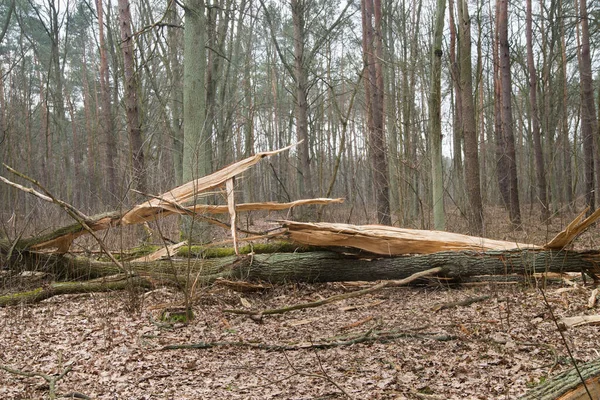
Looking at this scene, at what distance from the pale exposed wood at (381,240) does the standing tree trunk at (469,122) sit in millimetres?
2884

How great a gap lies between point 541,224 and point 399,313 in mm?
9023

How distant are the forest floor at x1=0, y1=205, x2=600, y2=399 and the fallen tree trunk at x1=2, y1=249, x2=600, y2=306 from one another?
27 centimetres

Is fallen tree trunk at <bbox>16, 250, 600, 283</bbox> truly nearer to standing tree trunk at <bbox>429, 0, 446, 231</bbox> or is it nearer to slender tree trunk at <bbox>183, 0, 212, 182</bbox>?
slender tree trunk at <bbox>183, 0, 212, 182</bbox>

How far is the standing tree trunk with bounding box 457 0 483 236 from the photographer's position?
9.16 m

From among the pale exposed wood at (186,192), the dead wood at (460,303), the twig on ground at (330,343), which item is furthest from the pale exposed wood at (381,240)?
the twig on ground at (330,343)

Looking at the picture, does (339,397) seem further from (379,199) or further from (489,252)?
(379,199)

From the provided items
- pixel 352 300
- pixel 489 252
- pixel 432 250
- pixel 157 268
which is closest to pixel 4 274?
pixel 157 268

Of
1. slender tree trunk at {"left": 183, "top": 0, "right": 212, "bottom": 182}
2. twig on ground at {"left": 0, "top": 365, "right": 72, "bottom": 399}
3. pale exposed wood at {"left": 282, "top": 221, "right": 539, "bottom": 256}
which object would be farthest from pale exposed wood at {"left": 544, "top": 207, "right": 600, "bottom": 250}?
slender tree trunk at {"left": 183, "top": 0, "right": 212, "bottom": 182}

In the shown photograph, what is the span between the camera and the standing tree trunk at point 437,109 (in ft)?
26.5

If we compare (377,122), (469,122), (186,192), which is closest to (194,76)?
(186,192)

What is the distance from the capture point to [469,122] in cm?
973

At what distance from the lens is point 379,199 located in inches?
474

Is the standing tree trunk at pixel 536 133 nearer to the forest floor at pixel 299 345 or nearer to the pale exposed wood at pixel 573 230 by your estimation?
the pale exposed wood at pixel 573 230

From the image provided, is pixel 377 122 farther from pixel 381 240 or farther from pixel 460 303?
pixel 460 303
